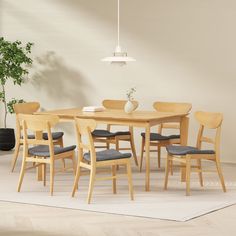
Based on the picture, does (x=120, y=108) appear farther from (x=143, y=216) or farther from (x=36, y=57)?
(x=143, y=216)

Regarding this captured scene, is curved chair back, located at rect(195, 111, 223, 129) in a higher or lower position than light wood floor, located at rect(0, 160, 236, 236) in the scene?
higher

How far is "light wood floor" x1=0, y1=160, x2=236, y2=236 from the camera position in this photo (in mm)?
5770

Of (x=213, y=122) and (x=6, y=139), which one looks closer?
(x=213, y=122)

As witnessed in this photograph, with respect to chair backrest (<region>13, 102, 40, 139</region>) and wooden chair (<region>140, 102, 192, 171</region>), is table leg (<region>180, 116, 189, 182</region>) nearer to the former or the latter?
wooden chair (<region>140, 102, 192, 171</region>)

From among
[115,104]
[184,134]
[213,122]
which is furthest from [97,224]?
[115,104]

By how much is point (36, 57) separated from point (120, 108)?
7.20 feet

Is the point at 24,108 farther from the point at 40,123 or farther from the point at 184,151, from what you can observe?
the point at 184,151

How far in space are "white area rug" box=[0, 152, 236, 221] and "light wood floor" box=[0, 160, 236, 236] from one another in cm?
15

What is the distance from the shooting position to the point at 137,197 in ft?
23.4

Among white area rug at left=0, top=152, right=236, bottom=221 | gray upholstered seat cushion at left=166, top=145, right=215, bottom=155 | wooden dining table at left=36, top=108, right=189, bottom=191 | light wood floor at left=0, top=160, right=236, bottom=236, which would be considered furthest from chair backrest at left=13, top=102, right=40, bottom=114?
light wood floor at left=0, top=160, right=236, bottom=236

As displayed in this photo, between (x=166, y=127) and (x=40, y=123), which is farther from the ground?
(x=40, y=123)

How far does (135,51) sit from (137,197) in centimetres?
325

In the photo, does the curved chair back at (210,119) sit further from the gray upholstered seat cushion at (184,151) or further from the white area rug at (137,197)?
the white area rug at (137,197)

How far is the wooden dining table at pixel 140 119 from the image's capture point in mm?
7480
